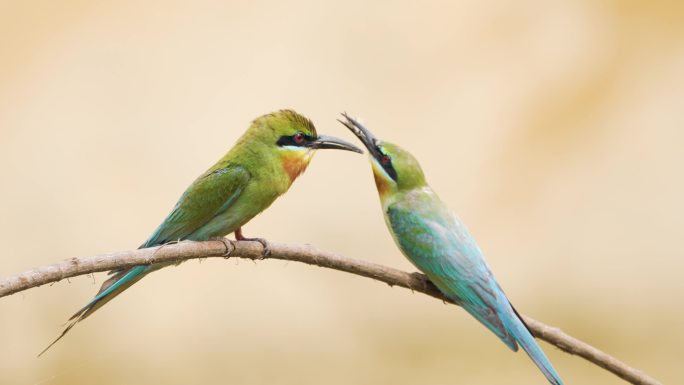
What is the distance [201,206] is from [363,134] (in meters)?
0.60

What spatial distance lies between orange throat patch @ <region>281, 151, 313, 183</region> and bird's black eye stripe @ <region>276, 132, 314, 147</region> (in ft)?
0.13

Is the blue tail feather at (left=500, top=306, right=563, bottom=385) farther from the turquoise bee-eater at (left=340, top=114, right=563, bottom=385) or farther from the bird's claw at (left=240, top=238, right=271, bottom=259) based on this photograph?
the bird's claw at (left=240, top=238, right=271, bottom=259)

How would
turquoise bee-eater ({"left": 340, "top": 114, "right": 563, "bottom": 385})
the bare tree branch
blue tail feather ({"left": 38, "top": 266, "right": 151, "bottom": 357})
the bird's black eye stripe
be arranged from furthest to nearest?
the bird's black eye stripe, turquoise bee-eater ({"left": 340, "top": 114, "right": 563, "bottom": 385}), blue tail feather ({"left": 38, "top": 266, "right": 151, "bottom": 357}), the bare tree branch

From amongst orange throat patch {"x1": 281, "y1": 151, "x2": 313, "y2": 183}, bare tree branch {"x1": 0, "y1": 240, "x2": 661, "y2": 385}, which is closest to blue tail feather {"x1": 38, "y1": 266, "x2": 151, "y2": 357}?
bare tree branch {"x1": 0, "y1": 240, "x2": 661, "y2": 385}

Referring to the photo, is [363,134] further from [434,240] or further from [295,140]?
[434,240]

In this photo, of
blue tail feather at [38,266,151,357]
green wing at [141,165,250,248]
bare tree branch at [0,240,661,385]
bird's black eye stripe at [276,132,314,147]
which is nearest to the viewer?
bare tree branch at [0,240,661,385]

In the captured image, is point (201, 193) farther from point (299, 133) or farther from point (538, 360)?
point (538, 360)

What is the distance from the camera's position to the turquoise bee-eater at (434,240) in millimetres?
2344

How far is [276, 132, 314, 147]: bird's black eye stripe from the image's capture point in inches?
104

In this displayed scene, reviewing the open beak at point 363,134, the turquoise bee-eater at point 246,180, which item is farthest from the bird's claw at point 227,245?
the open beak at point 363,134

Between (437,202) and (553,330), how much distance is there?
677mm

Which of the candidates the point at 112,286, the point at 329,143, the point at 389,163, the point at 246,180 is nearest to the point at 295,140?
the point at 329,143

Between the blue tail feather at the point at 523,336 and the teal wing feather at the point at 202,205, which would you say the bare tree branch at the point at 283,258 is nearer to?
the blue tail feather at the point at 523,336

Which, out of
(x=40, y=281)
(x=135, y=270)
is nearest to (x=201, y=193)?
(x=135, y=270)
